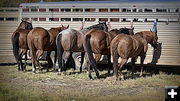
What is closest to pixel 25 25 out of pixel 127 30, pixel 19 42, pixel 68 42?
pixel 19 42

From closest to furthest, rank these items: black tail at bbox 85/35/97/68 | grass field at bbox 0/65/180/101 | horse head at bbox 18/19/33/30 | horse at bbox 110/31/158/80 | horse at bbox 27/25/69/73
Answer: grass field at bbox 0/65/180/101
horse at bbox 110/31/158/80
black tail at bbox 85/35/97/68
horse at bbox 27/25/69/73
horse head at bbox 18/19/33/30

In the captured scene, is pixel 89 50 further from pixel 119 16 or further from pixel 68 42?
pixel 119 16

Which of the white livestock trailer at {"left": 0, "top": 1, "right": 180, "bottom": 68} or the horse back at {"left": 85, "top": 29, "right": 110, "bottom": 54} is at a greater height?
the white livestock trailer at {"left": 0, "top": 1, "right": 180, "bottom": 68}

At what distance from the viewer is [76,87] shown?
919cm

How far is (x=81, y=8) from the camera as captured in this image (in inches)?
509

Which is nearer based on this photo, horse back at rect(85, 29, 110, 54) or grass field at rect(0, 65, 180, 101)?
grass field at rect(0, 65, 180, 101)

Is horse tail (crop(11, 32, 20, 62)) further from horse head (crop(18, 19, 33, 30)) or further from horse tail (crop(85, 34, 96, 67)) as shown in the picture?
horse tail (crop(85, 34, 96, 67))

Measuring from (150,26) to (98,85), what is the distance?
137 inches

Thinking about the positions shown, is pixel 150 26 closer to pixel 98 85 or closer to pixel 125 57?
pixel 125 57

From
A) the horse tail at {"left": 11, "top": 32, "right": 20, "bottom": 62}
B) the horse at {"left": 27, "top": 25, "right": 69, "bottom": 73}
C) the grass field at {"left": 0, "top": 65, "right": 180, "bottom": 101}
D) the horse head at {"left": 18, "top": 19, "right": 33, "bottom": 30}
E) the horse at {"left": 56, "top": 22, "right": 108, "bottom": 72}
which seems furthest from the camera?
the horse head at {"left": 18, "top": 19, "right": 33, "bottom": 30}

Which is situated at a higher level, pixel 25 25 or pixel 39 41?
pixel 25 25

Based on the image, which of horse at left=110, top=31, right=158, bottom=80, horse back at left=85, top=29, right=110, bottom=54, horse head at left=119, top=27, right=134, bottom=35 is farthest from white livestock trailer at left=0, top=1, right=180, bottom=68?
horse back at left=85, top=29, right=110, bottom=54

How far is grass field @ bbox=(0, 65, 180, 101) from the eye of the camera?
7623 mm

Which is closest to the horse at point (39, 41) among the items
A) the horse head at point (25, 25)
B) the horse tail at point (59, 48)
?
the horse tail at point (59, 48)
